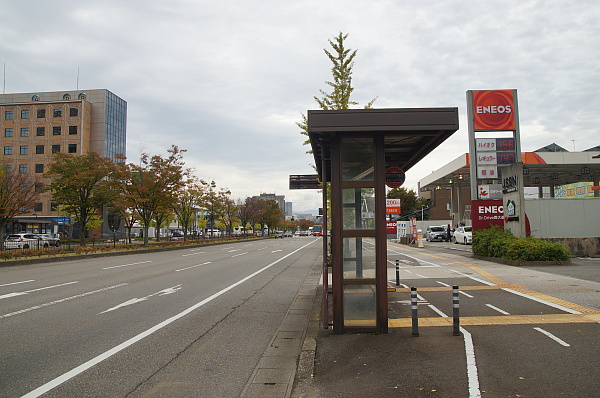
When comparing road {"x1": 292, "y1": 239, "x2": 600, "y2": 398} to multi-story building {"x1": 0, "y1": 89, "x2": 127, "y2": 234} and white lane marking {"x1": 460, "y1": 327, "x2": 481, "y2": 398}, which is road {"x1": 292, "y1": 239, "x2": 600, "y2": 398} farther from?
multi-story building {"x1": 0, "y1": 89, "x2": 127, "y2": 234}

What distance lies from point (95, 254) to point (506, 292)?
80.5 ft

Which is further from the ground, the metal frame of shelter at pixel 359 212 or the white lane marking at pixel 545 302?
the metal frame of shelter at pixel 359 212

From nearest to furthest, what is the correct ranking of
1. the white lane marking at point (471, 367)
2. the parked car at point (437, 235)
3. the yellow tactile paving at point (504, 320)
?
the white lane marking at point (471, 367) < the yellow tactile paving at point (504, 320) < the parked car at point (437, 235)

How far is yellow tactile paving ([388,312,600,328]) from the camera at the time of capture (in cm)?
797

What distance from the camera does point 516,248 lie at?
1866 cm

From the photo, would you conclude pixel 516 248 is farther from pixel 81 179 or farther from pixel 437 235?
pixel 437 235

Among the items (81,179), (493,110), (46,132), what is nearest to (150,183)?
(81,179)

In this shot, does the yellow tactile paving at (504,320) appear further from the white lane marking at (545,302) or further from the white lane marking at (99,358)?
the white lane marking at (99,358)

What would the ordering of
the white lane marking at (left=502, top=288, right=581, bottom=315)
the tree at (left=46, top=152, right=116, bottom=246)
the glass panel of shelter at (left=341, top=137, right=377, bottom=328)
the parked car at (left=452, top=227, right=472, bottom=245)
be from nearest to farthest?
the glass panel of shelter at (left=341, top=137, right=377, bottom=328)
the white lane marking at (left=502, top=288, right=581, bottom=315)
the tree at (left=46, top=152, right=116, bottom=246)
the parked car at (left=452, top=227, right=472, bottom=245)

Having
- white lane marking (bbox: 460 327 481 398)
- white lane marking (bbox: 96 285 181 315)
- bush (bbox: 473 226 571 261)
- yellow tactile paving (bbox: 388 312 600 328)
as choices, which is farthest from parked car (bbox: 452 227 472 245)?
white lane marking (bbox: 460 327 481 398)

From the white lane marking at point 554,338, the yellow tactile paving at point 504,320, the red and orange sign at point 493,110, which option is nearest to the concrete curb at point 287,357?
the yellow tactile paving at point 504,320

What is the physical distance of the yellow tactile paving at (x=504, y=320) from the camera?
26.1 ft

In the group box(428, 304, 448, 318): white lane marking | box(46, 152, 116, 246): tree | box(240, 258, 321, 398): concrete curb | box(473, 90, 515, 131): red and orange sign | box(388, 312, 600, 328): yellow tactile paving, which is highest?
box(473, 90, 515, 131): red and orange sign

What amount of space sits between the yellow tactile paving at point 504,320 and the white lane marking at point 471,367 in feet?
2.76
